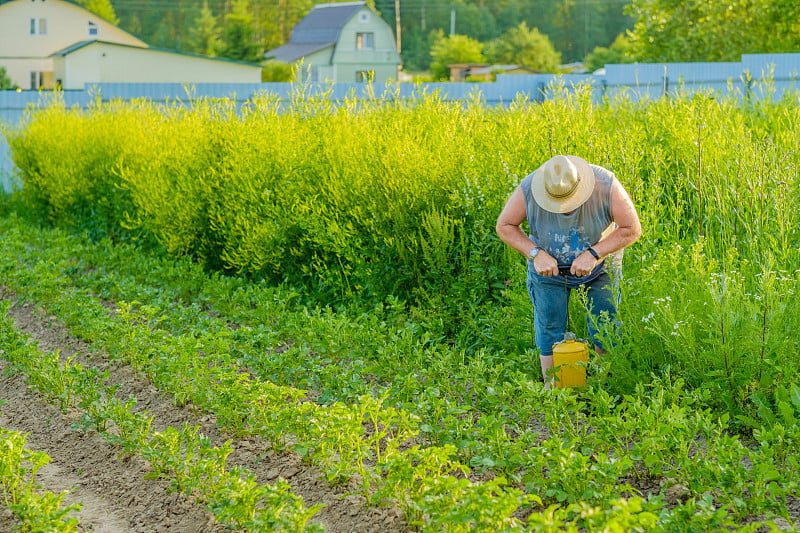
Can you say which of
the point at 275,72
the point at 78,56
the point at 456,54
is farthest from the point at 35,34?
the point at 456,54

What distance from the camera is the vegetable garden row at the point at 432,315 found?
389cm

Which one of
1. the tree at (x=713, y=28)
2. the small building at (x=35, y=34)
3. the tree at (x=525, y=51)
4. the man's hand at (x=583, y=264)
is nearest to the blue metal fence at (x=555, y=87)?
the man's hand at (x=583, y=264)

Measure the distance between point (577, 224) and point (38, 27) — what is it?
49.8 m

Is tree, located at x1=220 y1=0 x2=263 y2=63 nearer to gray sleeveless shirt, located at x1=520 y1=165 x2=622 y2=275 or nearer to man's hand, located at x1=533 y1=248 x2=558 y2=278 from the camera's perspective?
gray sleeveless shirt, located at x1=520 y1=165 x2=622 y2=275

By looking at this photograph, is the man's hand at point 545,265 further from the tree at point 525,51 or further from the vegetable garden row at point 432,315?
the tree at point 525,51

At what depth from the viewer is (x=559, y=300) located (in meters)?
5.15

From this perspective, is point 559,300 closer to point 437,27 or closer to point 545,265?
point 545,265

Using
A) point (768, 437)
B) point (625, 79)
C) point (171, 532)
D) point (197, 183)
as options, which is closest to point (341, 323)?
point (171, 532)

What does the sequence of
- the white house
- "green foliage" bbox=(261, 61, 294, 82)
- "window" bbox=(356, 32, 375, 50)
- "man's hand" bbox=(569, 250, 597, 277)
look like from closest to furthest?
"man's hand" bbox=(569, 250, 597, 277) → the white house → "green foliage" bbox=(261, 61, 294, 82) → "window" bbox=(356, 32, 375, 50)

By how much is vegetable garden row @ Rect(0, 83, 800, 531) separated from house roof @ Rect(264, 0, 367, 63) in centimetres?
5125

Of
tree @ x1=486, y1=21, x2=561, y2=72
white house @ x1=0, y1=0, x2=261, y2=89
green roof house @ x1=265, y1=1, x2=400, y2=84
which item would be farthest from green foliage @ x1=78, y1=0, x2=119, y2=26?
tree @ x1=486, y1=21, x2=561, y2=72

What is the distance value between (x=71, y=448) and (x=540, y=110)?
4932 millimetres

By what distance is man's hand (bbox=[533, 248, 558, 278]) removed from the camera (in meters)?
4.89

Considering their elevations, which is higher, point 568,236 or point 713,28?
point 713,28
